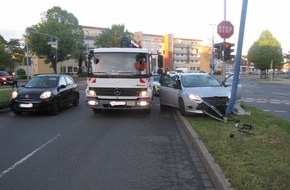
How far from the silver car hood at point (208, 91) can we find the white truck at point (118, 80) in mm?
1606

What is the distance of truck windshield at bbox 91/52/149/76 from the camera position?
1392cm

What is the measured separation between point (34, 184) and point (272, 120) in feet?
27.4

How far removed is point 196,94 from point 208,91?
0.49m

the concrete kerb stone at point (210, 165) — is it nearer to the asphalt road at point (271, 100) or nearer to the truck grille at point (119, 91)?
the truck grille at point (119, 91)

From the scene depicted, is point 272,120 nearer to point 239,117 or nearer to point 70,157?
point 239,117

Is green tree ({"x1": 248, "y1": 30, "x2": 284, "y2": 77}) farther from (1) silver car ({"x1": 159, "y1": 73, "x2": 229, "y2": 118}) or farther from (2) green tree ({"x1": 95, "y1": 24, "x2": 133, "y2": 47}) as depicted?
(1) silver car ({"x1": 159, "y1": 73, "x2": 229, "y2": 118})

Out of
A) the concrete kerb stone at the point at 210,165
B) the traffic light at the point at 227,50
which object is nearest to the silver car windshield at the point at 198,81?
the traffic light at the point at 227,50

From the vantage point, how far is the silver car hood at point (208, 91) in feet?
42.6

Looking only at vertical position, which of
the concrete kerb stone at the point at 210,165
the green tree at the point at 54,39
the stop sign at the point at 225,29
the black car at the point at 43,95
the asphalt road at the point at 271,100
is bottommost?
the asphalt road at the point at 271,100

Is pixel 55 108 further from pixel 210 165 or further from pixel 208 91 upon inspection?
pixel 210 165

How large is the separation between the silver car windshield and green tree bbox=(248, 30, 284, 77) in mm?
60063

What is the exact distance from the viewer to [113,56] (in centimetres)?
1407

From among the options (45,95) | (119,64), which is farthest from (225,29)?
(45,95)

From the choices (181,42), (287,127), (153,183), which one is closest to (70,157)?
(153,183)
